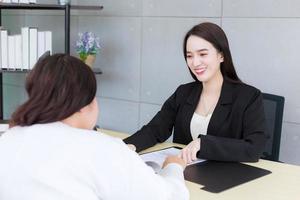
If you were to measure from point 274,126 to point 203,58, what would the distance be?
605 millimetres

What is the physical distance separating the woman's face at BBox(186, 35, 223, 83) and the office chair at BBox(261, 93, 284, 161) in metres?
0.45

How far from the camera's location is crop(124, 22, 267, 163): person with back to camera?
6.93 ft

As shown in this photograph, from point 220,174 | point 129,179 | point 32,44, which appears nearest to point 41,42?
point 32,44

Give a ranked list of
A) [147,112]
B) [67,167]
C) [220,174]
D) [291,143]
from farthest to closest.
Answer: [147,112] → [291,143] → [220,174] → [67,167]

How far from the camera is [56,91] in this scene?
1.09 metres

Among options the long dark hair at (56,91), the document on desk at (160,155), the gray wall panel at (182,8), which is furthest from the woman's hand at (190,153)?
the gray wall panel at (182,8)

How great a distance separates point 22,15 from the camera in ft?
14.5

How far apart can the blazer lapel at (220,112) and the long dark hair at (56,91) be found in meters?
1.20

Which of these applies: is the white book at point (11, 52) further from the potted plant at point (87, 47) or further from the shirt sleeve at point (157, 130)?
the shirt sleeve at point (157, 130)

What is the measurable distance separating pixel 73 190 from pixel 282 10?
2.30 meters

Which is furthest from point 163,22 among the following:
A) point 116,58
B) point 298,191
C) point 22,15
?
point 298,191

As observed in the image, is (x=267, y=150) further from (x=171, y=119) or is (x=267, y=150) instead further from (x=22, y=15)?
(x=22, y=15)

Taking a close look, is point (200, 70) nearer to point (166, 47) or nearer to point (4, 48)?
point (166, 47)

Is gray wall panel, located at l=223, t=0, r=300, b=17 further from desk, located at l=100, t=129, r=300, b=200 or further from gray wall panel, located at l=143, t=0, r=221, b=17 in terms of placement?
desk, located at l=100, t=129, r=300, b=200
